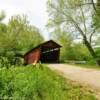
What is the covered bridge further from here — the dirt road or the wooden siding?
the dirt road

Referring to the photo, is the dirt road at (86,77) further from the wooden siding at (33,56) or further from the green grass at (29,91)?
the wooden siding at (33,56)

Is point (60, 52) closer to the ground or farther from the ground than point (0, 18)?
closer to the ground

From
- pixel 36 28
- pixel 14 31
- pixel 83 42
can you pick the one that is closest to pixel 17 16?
pixel 14 31

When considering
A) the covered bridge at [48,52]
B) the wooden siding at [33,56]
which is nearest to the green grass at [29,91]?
the wooden siding at [33,56]

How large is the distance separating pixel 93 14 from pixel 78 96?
1121 inches

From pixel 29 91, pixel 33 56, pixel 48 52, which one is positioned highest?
pixel 29 91

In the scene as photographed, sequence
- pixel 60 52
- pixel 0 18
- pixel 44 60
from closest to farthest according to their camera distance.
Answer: pixel 44 60, pixel 60 52, pixel 0 18

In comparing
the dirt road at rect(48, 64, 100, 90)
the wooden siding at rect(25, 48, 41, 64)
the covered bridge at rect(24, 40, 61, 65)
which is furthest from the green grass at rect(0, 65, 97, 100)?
the covered bridge at rect(24, 40, 61, 65)

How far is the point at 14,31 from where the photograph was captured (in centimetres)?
6806

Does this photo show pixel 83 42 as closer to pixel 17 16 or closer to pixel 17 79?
pixel 17 16

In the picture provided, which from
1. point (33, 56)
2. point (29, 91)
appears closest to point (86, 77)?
point (29, 91)

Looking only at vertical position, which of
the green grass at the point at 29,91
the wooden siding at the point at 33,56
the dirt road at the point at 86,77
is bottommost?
Result: the wooden siding at the point at 33,56

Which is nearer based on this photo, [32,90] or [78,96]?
[32,90]

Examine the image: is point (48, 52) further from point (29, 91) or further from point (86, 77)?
point (29, 91)
